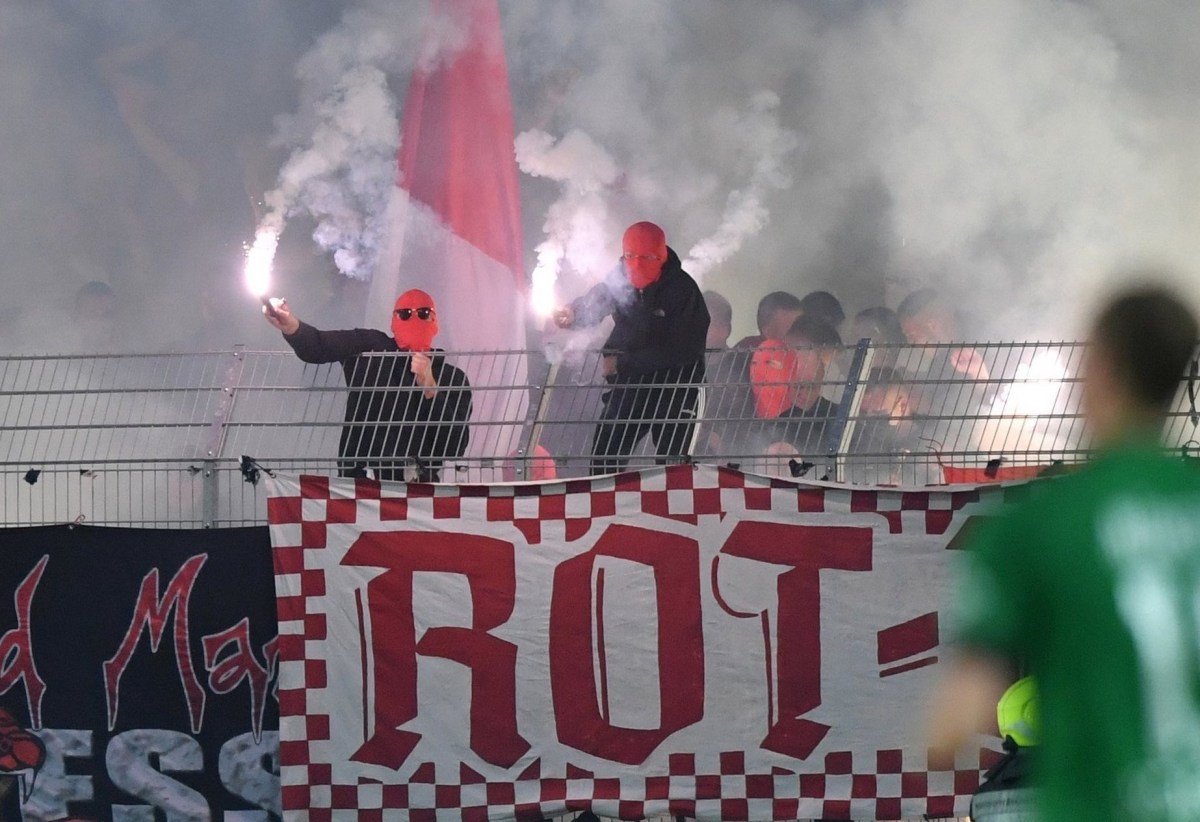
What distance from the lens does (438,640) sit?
18.1ft

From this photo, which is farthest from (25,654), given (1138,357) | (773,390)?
(1138,357)

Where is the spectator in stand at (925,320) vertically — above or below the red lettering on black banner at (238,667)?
above

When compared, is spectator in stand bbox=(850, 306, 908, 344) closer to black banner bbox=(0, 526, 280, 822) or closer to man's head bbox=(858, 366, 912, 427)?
man's head bbox=(858, 366, 912, 427)

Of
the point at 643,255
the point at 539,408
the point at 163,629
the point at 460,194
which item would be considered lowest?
the point at 163,629

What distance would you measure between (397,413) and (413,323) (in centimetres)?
95

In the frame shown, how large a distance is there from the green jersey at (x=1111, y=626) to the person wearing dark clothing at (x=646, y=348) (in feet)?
10.7

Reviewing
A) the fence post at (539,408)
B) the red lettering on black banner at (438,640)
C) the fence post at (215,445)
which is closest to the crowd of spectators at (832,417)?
the fence post at (539,408)

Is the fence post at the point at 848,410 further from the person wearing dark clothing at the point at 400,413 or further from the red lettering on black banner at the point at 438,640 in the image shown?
the person wearing dark clothing at the point at 400,413

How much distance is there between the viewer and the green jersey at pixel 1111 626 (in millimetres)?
2203

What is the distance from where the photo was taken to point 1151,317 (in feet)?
8.13

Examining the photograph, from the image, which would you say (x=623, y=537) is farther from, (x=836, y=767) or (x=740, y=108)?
(x=740, y=108)

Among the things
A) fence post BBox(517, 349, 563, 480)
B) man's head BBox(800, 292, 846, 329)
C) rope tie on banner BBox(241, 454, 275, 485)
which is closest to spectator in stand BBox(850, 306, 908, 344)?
man's head BBox(800, 292, 846, 329)

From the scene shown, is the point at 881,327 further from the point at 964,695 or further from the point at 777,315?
the point at 964,695

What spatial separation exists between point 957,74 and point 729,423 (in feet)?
34.4
